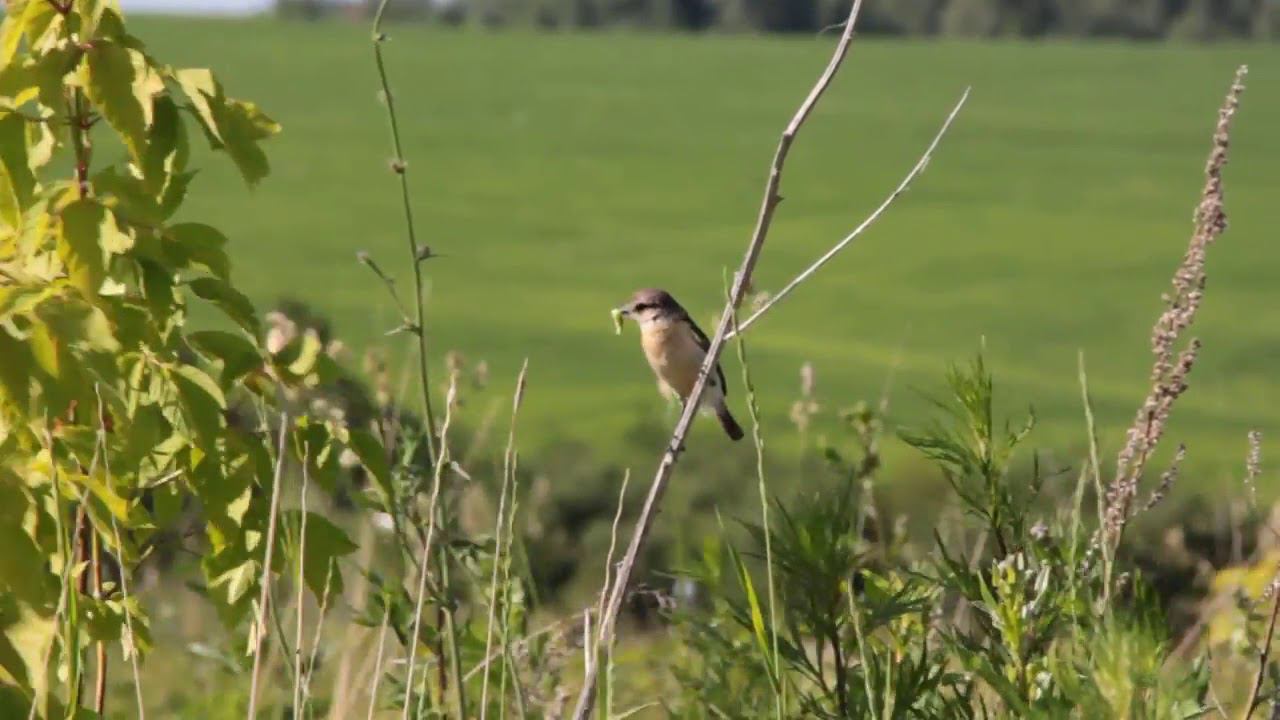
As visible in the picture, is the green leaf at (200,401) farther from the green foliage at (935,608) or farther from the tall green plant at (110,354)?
the green foliage at (935,608)

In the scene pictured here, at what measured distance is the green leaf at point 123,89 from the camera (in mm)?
2016

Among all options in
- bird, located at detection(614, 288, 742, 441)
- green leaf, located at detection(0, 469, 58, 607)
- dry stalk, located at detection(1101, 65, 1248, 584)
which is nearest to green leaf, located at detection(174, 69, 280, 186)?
green leaf, located at detection(0, 469, 58, 607)

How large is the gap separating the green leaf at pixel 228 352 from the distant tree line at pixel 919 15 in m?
43.2

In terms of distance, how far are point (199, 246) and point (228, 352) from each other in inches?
4.9

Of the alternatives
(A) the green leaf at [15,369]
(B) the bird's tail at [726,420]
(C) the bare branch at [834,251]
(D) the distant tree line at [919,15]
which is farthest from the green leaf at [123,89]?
(D) the distant tree line at [919,15]

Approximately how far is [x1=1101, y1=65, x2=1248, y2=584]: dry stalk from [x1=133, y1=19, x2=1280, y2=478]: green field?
1622cm

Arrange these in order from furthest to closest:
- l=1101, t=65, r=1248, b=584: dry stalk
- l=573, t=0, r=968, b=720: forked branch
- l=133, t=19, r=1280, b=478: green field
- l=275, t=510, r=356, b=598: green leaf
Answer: l=133, t=19, r=1280, b=478: green field → l=275, t=510, r=356, b=598: green leaf → l=1101, t=65, r=1248, b=584: dry stalk → l=573, t=0, r=968, b=720: forked branch

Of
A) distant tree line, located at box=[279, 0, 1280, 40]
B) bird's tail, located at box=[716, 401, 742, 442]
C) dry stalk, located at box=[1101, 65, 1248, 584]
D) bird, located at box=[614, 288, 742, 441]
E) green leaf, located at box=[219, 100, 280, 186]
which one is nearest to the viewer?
dry stalk, located at box=[1101, 65, 1248, 584]

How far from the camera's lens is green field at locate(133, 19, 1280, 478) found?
2492 centimetres

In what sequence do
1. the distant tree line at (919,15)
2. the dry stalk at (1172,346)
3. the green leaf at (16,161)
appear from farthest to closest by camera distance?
the distant tree line at (919,15)
the green leaf at (16,161)
the dry stalk at (1172,346)

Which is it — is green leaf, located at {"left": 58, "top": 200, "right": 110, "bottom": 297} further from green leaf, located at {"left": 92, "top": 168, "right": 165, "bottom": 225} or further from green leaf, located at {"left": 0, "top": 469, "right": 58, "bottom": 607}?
green leaf, located at {"left": 0, "top": 469, "right": 58, "bottom": 607}

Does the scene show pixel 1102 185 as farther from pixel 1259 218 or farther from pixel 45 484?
pixel 45 484

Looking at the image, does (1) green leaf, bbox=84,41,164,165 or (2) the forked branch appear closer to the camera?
(2) the forked branch

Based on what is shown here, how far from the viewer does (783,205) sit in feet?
101
